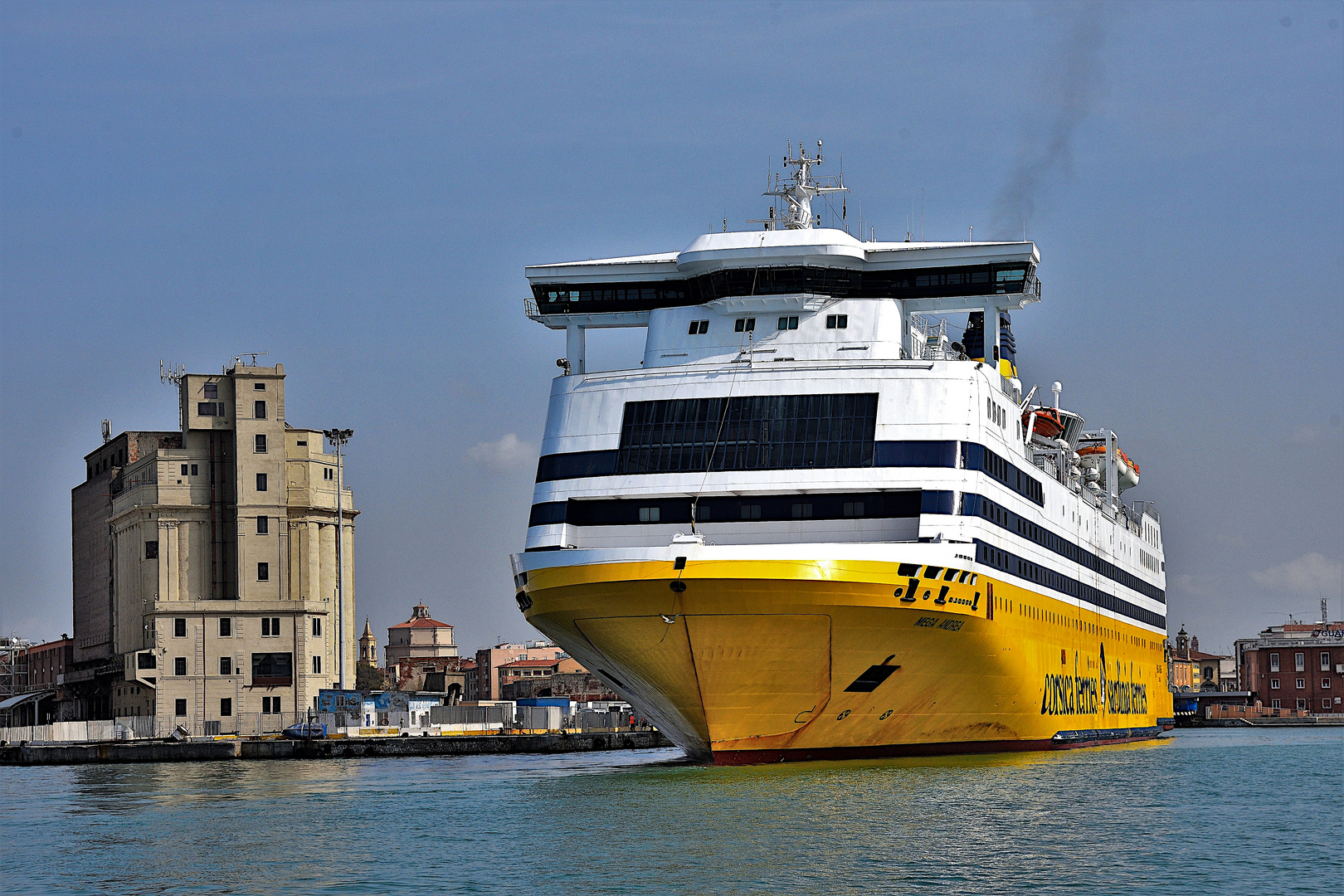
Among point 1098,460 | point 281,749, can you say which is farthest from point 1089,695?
point 281,749

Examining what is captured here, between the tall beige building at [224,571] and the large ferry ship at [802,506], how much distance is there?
40436 mm

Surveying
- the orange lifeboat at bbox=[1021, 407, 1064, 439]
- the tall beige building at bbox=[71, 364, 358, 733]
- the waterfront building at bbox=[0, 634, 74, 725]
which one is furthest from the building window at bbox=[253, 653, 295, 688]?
the orange lifeboat at bbox=[1021, 407, 1064, 439]

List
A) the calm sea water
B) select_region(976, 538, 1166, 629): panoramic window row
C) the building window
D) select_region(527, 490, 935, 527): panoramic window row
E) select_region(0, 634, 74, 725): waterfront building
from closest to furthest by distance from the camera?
the calm sea water, select_region(527, 490, 935, 527): panoramic window row, select_region(976, 538, 1166, 629): panoramic window row, the building window, select_region(0, 634, 74, 725): waterfront building

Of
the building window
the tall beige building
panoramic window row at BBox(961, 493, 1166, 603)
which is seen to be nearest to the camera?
panoramic window row at BBox(961, 493, 1166, 603)

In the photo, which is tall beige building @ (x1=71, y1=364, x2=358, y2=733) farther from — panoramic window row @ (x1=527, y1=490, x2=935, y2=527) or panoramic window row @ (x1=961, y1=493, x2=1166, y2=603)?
panoramic window row @ (x1=527, y1=490, x2=935, y2=527)

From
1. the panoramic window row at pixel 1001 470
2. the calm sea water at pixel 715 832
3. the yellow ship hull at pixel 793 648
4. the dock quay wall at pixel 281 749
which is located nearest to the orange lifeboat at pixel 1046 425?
the panoramic window row at pixel 1001 470

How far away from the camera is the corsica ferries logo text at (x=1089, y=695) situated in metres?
53.0

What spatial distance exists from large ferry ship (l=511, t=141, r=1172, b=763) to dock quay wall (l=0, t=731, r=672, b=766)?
2713 cm

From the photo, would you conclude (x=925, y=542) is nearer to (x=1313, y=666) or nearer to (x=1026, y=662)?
(x=1026, y=662)

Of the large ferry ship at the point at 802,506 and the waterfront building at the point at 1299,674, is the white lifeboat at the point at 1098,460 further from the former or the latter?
the waterfront building at the point at 1299,674

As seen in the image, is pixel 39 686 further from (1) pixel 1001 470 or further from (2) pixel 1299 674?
(2) pixel 1299 674

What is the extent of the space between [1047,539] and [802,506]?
1348 cm

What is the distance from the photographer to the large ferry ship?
4056 centimetres

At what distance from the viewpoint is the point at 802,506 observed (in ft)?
142
